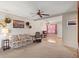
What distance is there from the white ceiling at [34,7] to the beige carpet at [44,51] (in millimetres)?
565

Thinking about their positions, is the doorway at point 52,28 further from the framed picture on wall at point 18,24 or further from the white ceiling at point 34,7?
the framed picture on wall at point 18,24

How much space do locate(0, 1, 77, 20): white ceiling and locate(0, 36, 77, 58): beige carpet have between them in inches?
22.3

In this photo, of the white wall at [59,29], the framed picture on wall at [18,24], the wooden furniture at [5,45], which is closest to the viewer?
the wooden furniture at [5,45]

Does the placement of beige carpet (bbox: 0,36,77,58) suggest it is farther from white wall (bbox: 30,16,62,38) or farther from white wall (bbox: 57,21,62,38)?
white wall (bbox: 30,16,62,38)

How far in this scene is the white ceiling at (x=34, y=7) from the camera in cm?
205

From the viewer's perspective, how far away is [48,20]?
2.22m

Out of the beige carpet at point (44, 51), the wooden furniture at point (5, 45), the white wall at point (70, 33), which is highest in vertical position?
the white wall at point (70, 33)

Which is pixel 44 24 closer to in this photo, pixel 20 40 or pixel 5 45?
pixel 20 40

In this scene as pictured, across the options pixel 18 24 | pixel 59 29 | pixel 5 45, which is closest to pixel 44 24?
pixel 59 29

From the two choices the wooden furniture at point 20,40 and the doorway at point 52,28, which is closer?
the wooden furniture at point 20,40

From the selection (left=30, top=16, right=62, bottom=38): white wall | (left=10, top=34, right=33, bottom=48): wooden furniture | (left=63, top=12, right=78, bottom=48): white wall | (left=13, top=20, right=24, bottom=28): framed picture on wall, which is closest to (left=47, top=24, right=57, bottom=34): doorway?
(left=30, top=16, right=62, bottom=38): white wall

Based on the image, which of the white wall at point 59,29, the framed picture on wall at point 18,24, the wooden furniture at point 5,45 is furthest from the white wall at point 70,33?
the wooden furniture at point 5,45

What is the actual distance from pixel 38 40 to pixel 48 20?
454 mm

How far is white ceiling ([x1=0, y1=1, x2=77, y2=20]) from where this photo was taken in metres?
2.05
